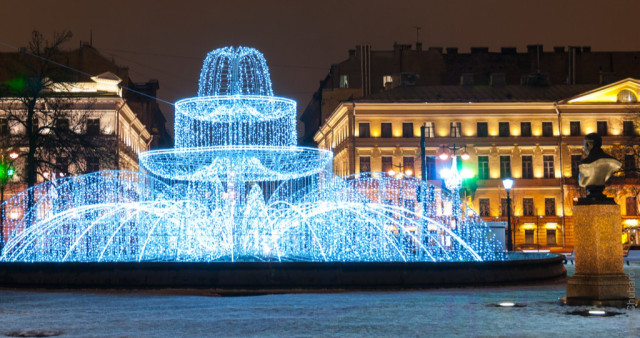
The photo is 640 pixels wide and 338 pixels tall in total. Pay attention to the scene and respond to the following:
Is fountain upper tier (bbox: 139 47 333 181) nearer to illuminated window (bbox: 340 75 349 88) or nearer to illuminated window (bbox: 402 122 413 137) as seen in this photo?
illuminated window (bbox: 402 122 413 137)

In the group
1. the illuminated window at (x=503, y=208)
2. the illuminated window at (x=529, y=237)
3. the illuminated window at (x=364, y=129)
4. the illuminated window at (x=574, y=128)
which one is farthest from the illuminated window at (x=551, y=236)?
the illuminated window at (x=364, y=129)

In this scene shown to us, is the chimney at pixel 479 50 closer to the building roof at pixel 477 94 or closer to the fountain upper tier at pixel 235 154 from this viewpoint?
the building roof at pixel 477 94

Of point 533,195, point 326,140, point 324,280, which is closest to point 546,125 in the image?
point 533,195

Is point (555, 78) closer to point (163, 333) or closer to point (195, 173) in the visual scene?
point (195, 173)

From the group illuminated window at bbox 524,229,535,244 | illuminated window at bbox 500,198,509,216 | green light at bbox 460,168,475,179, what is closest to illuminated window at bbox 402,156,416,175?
green light at bbox 460,168,475,179

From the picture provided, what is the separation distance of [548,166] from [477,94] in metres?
7.09

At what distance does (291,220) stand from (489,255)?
554 centimetres

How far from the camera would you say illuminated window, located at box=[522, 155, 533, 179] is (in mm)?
63456

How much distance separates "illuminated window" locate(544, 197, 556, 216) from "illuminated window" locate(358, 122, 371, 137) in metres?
13.2

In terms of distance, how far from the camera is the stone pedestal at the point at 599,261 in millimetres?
13703

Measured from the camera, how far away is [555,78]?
72125mm

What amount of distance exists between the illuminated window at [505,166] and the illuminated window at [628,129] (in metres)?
8.27

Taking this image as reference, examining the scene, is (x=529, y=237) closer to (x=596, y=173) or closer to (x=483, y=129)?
(x=483, y=129)

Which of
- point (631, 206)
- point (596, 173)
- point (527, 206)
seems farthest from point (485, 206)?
point (596, 173)
